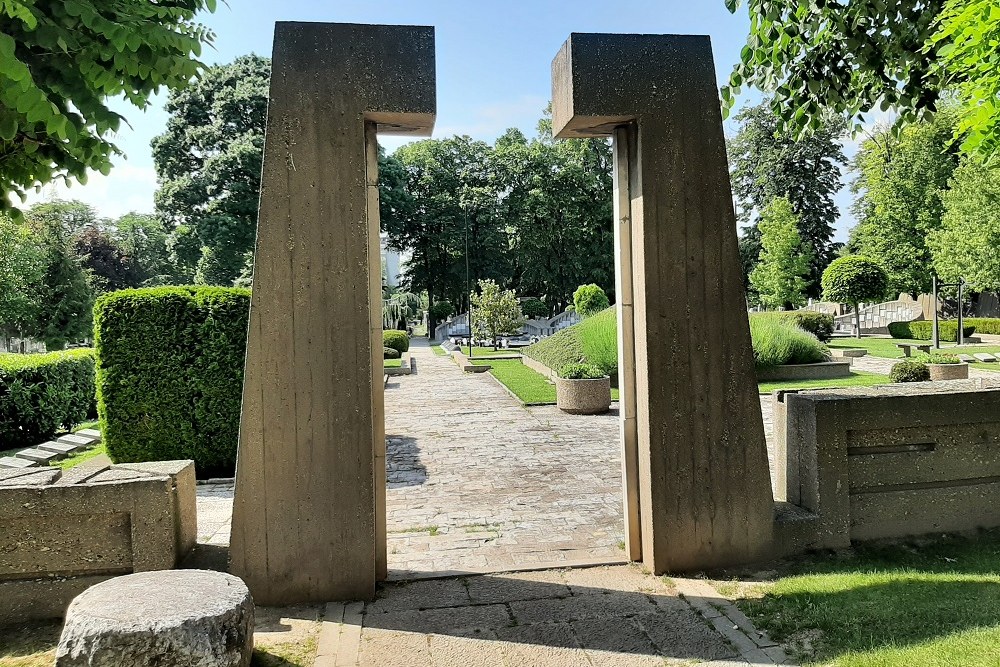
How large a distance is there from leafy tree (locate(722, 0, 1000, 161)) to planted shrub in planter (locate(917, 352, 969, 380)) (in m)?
11.2

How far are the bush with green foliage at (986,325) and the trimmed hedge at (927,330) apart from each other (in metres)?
0.19

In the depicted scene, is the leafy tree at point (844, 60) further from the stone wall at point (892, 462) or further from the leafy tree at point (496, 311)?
the leafy tree at point (496, 311)

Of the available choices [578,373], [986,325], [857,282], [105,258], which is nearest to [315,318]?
[578,373]

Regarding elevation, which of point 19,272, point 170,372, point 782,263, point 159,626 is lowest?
point 159,626

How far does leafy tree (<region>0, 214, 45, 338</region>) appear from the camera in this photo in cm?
2458

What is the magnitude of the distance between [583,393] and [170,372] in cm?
774

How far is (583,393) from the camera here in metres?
13.0

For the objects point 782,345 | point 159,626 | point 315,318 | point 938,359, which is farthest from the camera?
point 782,345

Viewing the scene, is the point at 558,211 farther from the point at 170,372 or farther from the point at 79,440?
the point at 170,372

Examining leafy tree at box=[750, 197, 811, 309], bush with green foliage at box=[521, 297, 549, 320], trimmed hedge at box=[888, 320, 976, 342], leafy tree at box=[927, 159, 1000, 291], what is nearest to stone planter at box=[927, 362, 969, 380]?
leafy tree at box=[927, 159, 1000, 291]

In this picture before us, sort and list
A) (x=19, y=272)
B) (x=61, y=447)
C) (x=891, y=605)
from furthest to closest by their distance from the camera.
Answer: (x=19, y=272) < (x=61, y=447) < (x=891, y=605)

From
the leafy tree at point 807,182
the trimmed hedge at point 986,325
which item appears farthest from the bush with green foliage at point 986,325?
the leafy tree at point 807,182

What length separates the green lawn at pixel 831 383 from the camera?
15.4 m

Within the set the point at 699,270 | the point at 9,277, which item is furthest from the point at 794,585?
the point at 9,277
